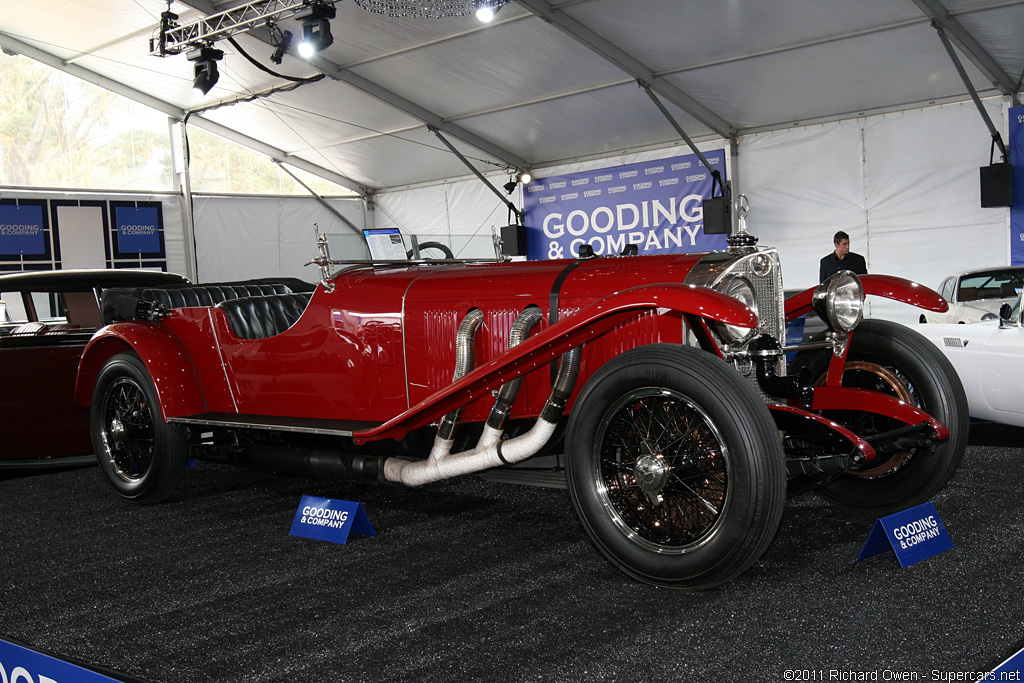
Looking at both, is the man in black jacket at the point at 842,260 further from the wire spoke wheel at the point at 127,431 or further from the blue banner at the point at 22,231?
the blue banner at the point at 22,231

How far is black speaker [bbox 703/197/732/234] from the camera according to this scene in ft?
42.8

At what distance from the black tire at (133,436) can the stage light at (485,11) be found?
4431 millimetres

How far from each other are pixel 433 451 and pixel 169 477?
1.61 m

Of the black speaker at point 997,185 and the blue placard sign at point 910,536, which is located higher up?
the black speaker at point 997,185

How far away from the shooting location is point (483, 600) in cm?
268

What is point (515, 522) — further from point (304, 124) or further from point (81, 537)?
point (304, 124)

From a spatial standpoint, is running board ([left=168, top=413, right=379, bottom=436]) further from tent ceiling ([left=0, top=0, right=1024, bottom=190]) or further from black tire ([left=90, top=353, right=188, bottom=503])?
tent ceiling ([left=0, top=0, right=1024, bottom=190])

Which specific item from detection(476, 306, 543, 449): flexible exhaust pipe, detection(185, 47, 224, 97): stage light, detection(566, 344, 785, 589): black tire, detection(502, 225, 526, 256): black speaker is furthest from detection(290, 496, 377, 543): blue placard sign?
detection(502, 225, 526, 256): black speaker

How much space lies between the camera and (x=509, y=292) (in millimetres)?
3379

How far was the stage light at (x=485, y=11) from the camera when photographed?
7.26m

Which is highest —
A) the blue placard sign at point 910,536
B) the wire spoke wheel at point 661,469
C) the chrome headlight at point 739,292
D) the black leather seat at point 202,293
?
the black leather seat at point 202,293

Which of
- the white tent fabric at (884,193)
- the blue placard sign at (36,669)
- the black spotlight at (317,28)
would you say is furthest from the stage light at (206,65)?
the blue placard sign at (36,669)

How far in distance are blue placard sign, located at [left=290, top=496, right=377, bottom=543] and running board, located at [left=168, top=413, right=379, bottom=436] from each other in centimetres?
30

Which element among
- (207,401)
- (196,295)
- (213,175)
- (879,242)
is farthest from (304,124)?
(207,401)
